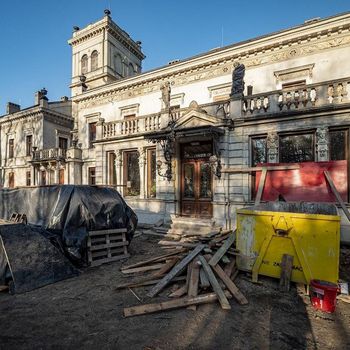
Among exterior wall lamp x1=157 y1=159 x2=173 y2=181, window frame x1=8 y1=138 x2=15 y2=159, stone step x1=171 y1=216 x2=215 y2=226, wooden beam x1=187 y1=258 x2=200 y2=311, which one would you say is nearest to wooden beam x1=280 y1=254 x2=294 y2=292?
wooden beam x1=187 y1=258 x2=200 y2=311

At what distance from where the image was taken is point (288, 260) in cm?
497

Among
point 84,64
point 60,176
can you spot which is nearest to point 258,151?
point 60,176

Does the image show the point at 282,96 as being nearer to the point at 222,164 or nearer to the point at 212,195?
the point at 222,164

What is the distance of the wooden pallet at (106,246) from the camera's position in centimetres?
661

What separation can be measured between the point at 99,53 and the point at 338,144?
24.9 m

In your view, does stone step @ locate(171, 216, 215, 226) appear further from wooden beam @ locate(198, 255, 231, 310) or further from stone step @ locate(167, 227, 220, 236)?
wooden beam @ locate(198, 255, 231, 310)

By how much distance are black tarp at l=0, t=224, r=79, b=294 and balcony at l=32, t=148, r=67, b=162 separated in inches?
622

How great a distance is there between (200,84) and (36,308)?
14.2m

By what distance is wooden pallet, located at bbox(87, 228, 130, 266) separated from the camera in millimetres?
6605

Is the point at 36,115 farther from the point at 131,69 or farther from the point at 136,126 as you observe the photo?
the point at 136,126

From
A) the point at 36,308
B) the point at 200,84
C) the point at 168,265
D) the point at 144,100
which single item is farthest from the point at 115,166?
the point at 36,308

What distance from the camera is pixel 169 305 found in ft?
13.7

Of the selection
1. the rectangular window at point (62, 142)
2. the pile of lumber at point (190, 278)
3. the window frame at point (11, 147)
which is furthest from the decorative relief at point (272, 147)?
the window frame at point (11, 147)

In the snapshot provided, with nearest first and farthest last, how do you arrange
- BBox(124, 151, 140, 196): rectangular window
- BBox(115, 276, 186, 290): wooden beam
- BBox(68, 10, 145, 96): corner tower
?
BBox(115, 276, 186, 290): wooden beam < BBox(124, 151, 140, 196): rectangular window < BBox(68, 10, 145, 96): corner tower
